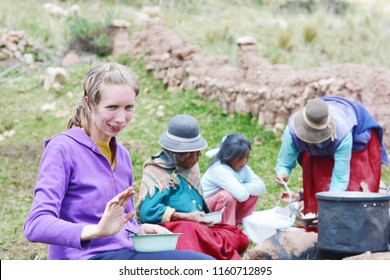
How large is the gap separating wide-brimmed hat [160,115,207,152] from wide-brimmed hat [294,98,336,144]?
92 centimetres

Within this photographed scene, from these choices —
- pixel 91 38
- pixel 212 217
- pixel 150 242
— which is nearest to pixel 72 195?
pixel 150 242

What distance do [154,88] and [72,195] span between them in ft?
30.9

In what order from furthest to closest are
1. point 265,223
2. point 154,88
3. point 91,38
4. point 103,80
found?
point 91,38
point 154,88
point 265,223
point 103,80

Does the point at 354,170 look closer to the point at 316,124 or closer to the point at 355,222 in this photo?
the point at 316,124

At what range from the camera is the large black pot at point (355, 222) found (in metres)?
5.17

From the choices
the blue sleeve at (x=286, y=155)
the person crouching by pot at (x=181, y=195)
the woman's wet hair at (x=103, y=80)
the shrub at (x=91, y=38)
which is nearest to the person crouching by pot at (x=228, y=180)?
the blue sleeve at (x=286, y=155)

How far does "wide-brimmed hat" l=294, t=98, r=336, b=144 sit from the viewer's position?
6055 mm

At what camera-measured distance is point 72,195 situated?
3.17 metres

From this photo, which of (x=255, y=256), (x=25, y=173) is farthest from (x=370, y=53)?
(x=255, y=256)

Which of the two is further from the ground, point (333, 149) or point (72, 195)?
point (72, 195)

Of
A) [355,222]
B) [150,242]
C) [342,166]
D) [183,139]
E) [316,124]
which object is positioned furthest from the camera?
[342,166]

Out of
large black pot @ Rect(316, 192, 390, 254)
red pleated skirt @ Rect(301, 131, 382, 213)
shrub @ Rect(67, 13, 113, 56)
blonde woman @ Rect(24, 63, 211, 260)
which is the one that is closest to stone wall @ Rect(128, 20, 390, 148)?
shrub @ Rect(67, 13, 113, 56)

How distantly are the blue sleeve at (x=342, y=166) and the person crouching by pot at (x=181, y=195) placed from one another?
3.41 feet

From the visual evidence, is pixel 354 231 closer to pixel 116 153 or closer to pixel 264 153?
pixel 116 153
